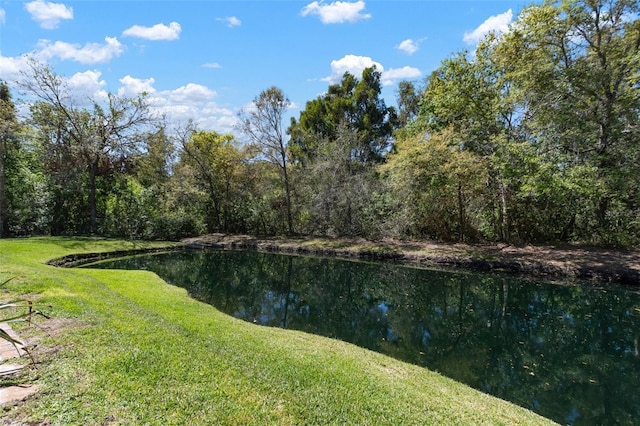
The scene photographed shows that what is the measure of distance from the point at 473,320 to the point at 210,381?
9.08 m

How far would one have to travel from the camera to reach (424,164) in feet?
67.2

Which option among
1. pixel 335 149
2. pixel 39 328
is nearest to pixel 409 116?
pixel 335 149

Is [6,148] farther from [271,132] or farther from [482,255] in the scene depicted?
[482,255]

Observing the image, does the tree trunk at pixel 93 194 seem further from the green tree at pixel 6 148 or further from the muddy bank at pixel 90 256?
the muddy bank at pixel 90 256

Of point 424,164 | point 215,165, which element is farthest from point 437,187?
point 215,165

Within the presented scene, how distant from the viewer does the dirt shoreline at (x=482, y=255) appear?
49.3 feet

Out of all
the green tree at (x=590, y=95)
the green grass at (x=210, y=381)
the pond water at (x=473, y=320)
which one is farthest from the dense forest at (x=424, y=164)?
the green grass at (x=210, y=381)

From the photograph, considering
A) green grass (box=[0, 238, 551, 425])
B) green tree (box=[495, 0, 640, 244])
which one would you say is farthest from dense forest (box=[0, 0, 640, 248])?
green grass (box=[0, 238, 551, 425])

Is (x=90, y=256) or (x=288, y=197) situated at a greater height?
(x=288, y=197)

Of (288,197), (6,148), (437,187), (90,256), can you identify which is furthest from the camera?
(288,197)

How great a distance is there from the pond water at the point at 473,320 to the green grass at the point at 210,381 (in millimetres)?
1888

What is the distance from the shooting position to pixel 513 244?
2003cm

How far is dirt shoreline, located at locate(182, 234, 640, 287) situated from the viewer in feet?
49.3

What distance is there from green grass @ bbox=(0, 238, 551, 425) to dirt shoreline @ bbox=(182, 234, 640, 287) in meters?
12.5
